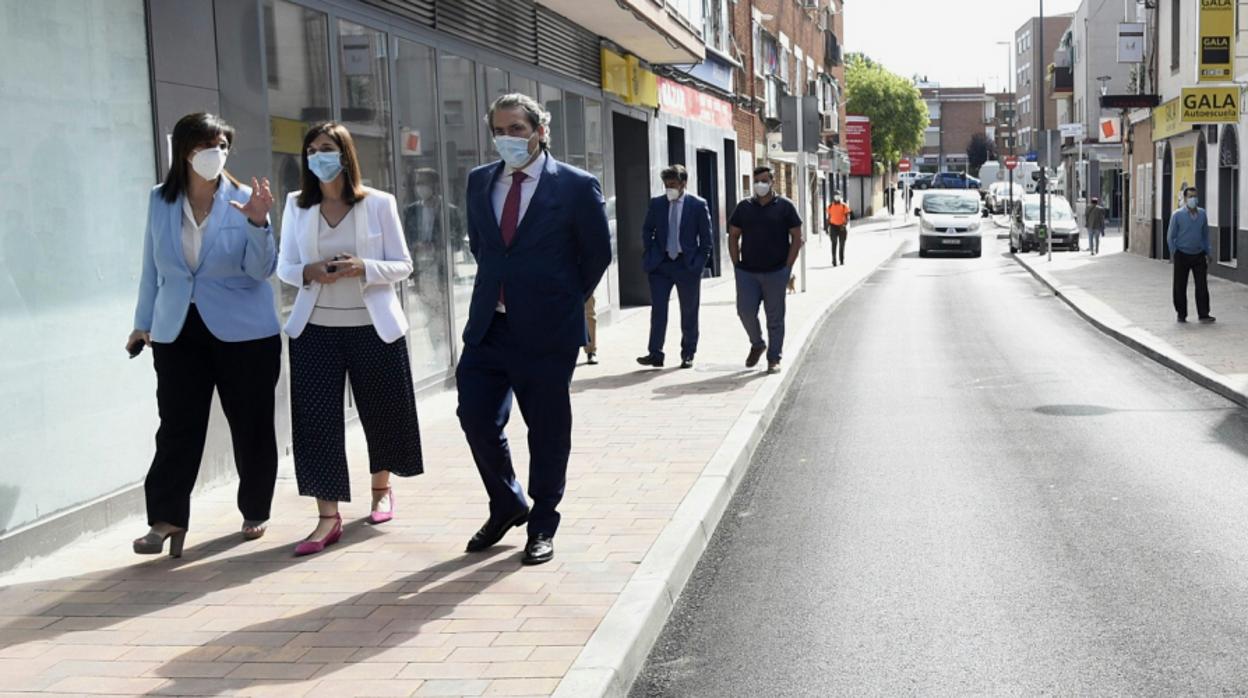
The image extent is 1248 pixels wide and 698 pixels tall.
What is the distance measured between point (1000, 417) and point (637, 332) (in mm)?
7449

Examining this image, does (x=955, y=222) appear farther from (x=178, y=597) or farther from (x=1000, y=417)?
(x=178, y=597)

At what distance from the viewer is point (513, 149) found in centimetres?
573

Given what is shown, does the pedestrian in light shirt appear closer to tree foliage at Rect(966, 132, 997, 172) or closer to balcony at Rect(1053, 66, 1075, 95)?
balcony at Rect(1053, 66, 1075, 95)

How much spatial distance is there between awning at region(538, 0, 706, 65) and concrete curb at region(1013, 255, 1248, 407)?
666cm

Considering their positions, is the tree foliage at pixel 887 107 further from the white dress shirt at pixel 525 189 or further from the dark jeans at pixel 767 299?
the white dress shirt at pixel 525 189

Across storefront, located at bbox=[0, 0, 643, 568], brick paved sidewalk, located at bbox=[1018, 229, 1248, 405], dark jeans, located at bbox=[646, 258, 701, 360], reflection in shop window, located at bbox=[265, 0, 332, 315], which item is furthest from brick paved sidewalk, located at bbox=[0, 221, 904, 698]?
brick paved sidewalk, located at bbox=[1018, 229, 1248, 405]

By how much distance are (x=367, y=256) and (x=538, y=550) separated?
1.52 m

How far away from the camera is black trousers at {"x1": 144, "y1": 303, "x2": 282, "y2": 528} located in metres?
6.05

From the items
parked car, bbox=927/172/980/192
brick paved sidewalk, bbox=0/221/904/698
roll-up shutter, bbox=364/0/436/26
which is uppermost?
roll-up shutter, bbox=364/0/436/26

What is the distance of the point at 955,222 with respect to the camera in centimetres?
3938

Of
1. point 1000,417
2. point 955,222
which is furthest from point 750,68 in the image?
point 1000,417

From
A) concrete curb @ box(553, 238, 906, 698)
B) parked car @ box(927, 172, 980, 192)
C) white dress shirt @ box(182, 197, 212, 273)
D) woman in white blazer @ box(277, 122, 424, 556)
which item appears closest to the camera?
concrete curb @ box(553, 238, 906, 698)

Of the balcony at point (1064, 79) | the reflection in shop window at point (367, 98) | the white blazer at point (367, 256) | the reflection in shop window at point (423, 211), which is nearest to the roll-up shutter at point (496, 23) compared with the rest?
the reflection in shop window at point (423, 211)

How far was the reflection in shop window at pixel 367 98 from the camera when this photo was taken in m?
9.83
